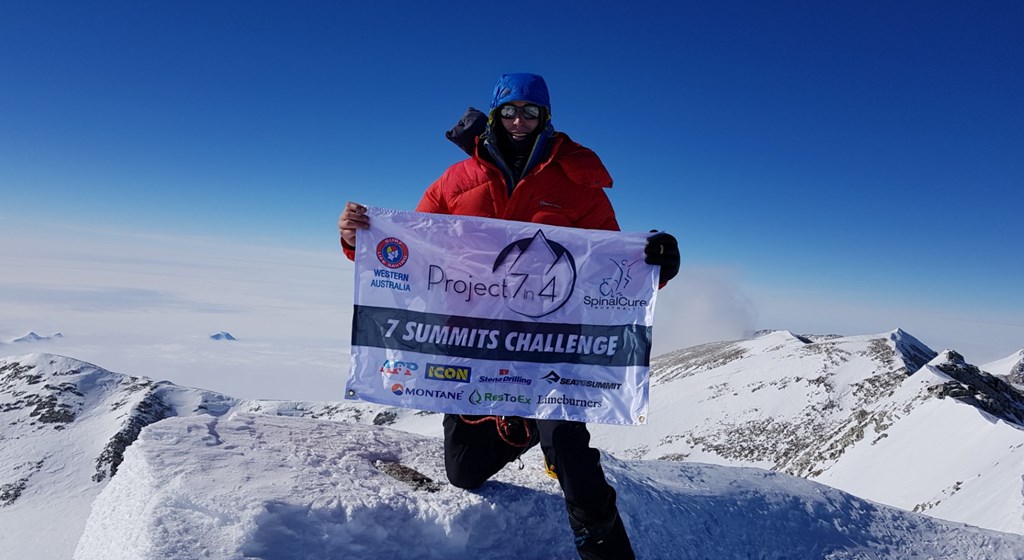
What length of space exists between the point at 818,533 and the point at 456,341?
526 centimetres

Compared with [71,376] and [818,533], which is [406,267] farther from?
[71,376]

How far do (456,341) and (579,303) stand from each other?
128 cm

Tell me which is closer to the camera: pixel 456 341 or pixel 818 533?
pixel 456 341

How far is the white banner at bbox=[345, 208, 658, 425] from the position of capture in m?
Answer: 5.47

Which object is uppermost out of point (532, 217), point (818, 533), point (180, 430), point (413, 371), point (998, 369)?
point (532, 217)

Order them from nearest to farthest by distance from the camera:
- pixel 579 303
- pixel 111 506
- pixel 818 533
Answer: pixel 111 506
pixel 579 303
pixel 818 533

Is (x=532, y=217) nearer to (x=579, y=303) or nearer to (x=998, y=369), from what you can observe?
(x=579, y=303)

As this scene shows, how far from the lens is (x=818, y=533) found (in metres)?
6.97

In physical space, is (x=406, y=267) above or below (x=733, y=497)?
above

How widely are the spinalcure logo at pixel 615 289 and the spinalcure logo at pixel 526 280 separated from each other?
274 millimetres

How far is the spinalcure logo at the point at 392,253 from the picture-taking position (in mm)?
5652

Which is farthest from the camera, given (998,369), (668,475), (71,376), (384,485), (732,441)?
(71,376)

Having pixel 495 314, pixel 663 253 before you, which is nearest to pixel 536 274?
pixel 495 314

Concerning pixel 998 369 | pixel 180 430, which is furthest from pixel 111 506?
pixel 998 369
